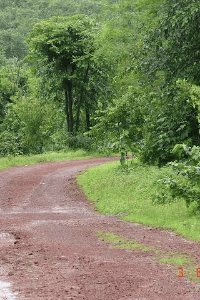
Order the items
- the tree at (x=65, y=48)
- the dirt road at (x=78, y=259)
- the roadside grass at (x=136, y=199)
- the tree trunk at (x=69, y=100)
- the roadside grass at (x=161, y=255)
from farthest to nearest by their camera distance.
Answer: the tree trunk at (x=69, y=100) < the tree at (x=65, y=48) < the roadside grass at (x=136, y=199) < the roadside grass at (x=161, y=255) < the dirt road at (x=78, y=259)

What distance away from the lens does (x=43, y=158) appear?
25016mm

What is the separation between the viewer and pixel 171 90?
15.8 meters

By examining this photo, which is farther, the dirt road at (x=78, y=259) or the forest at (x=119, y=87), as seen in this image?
the forest at (x=119, y=87)

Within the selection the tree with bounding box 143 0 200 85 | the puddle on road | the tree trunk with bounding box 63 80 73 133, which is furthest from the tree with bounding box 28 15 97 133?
the puddle on road

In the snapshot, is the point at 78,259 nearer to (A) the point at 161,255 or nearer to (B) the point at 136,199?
(A) the point at 161,255

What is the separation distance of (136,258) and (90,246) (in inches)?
42.0

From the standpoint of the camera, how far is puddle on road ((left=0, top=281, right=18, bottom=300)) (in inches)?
194

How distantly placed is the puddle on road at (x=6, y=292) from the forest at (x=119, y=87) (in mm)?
4963

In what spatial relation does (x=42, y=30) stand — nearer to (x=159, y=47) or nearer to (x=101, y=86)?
(x=101, y=86)

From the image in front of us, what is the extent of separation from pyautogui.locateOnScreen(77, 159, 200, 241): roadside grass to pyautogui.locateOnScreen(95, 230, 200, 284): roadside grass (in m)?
1.16

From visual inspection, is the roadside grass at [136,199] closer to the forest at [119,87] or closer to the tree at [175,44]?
the forest at [119,87]

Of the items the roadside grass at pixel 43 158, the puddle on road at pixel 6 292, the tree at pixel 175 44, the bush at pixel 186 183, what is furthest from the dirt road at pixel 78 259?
the roadside grass at pixel 43 158

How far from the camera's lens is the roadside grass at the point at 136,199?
938 cm

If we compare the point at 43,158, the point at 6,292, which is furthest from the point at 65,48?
the point at 6,292
